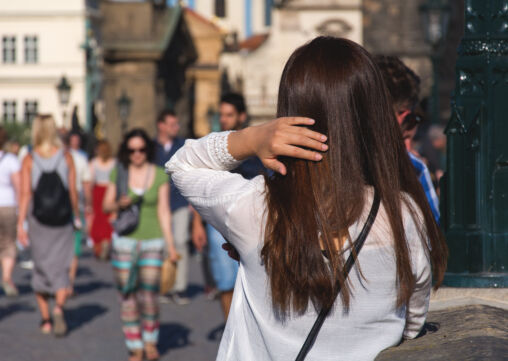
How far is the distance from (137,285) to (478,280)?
4415 mm

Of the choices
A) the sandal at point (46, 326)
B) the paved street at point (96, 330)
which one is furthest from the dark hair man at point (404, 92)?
the sandal at point (46, 326)

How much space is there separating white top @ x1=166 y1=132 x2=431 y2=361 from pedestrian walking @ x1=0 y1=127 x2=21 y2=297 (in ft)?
31.7

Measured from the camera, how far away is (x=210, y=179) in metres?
2.75

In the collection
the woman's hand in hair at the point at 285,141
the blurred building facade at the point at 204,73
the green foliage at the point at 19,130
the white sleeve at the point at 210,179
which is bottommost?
the green foliage at the point at 19,130

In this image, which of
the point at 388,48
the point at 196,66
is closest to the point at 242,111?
the point at 388,48

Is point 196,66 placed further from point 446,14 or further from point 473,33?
point 473,33

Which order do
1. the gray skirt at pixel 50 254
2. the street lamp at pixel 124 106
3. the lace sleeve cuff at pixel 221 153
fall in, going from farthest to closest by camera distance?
the street lamp at pixel 124 106
the gray skirt at pixel 50 254
the lace sleeve cuff at pixel 221 153

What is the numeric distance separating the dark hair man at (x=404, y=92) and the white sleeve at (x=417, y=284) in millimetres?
1625

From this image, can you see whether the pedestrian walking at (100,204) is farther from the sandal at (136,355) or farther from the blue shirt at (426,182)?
the blue shirt at (426,182)

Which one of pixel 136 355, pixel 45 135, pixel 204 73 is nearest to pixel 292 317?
pixel 136 355

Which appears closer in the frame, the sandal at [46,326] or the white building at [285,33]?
the sandal at [46,326]

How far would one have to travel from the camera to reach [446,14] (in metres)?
18.6

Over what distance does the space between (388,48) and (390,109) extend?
46.6 m

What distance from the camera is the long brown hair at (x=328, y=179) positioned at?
254 cm
